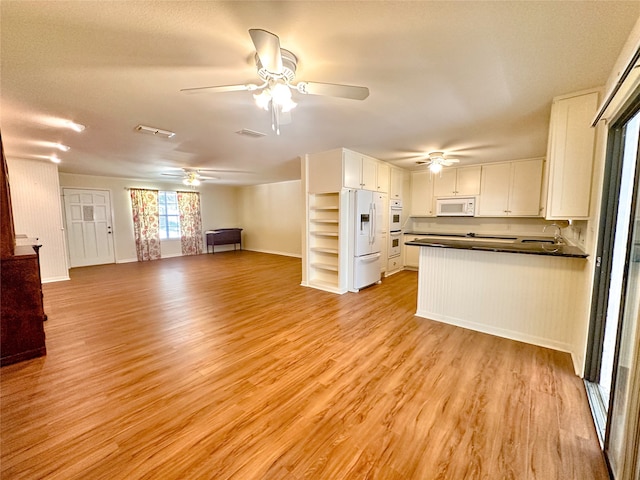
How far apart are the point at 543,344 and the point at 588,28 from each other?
2.70m

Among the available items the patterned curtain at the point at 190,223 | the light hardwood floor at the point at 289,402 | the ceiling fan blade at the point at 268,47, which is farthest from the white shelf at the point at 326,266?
the patterned curtain at the point at 190,223

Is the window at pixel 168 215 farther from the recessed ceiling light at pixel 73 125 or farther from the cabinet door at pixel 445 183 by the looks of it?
the cabinet door at pixel 445 183

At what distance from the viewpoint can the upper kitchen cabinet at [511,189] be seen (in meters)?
4.96

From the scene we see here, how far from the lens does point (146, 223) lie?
766 centimetres

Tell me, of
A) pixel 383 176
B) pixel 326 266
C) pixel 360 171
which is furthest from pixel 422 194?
pixel 326 266

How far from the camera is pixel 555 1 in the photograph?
1.27 metres

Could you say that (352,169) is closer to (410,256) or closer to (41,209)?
(410,256)

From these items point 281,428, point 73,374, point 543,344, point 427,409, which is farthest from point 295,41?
point 543,344

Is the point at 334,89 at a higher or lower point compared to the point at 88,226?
higher

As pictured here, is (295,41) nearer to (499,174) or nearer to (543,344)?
(543,344)

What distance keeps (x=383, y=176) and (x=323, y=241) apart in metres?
1.79

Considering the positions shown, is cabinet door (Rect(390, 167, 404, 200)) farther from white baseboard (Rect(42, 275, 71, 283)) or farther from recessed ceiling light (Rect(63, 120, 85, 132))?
white baseboard (Rect(42, 275, 71, 283))

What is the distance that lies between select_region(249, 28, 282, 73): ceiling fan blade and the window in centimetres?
799

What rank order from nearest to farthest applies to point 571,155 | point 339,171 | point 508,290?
point 571,155 < point 508,290 < point 339,171
